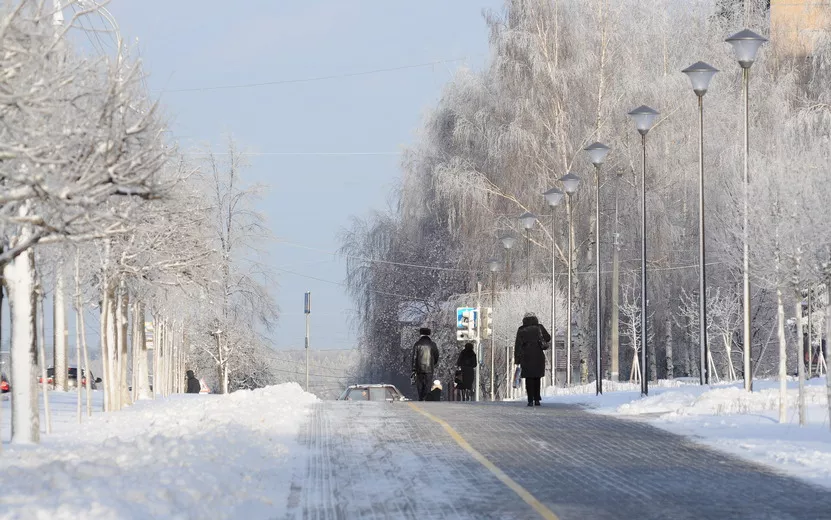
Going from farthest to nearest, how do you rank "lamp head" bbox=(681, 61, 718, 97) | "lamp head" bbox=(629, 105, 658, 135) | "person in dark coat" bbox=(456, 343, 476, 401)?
"person in dark coat" bbox=(456, 343, 476, 401) → "lamp head" bbox=(629, 105, 658, 135) → "lamp head" bbox=(681, 61, 718, 97)

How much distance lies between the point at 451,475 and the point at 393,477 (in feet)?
1.89

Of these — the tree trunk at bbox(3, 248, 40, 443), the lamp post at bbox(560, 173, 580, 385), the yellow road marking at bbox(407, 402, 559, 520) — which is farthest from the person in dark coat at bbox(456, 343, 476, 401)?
the tree trunk at bbox(3, 248, 40, 443)

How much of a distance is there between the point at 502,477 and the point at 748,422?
7536 millimetres

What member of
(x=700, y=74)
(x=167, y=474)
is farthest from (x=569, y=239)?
(x=167, y=474)

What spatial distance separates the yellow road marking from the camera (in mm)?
10648

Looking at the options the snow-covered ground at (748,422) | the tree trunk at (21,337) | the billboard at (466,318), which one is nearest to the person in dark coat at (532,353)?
the snow-covered ground at (748,422)

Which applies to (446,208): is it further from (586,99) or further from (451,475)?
(451,475)

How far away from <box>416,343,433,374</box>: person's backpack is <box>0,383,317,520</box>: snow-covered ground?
13.0 meters

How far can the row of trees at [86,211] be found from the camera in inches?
407

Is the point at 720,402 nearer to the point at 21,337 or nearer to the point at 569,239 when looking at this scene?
the point at 21,337

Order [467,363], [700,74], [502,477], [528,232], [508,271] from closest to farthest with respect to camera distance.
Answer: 1. [502,477]
2. [700,74]
3. [467,363]
4. [528,232]
5. [508,271]

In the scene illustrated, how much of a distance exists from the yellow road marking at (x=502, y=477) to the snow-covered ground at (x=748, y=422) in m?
2.87

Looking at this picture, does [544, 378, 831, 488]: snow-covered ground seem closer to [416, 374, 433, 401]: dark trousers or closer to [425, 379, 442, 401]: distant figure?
[416, 374, 433, 401]: dark trousers

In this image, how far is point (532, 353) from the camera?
25.8 m
